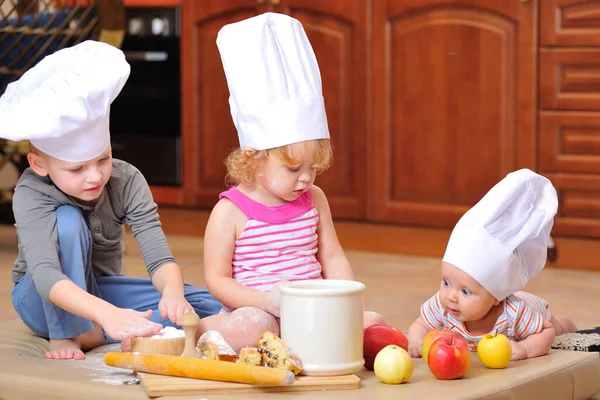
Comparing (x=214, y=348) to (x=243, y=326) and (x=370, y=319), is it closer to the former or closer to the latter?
(x=243, y=326)

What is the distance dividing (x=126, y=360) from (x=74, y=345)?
0.24 meters

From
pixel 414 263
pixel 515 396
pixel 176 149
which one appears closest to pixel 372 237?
pixel 414 263

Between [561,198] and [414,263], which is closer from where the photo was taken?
[414,263]

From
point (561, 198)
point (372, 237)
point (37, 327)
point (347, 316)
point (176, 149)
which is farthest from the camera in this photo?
point (176, 149)

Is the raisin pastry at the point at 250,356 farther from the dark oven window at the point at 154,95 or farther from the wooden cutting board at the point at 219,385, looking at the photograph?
the dark oven window at the point at 154,95

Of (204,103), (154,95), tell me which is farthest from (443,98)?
(154,95)

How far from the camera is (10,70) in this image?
285cm

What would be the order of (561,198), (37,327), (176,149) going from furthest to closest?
(176,149) → (561,198) → (37,327)

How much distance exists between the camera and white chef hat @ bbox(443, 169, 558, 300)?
1620 mm

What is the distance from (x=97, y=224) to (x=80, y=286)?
0.46 feet

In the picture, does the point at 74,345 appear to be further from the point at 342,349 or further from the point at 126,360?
the point at 342,349

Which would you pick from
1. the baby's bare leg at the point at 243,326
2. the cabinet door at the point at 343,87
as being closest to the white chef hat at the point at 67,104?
the baby's bare leg at the point at 243,326

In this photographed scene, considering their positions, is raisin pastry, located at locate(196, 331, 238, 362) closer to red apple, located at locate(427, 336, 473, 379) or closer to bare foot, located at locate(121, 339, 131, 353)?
bare foot, located at locate(121, 339, 131, 353)

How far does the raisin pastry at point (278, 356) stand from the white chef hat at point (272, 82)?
1.27 ft
